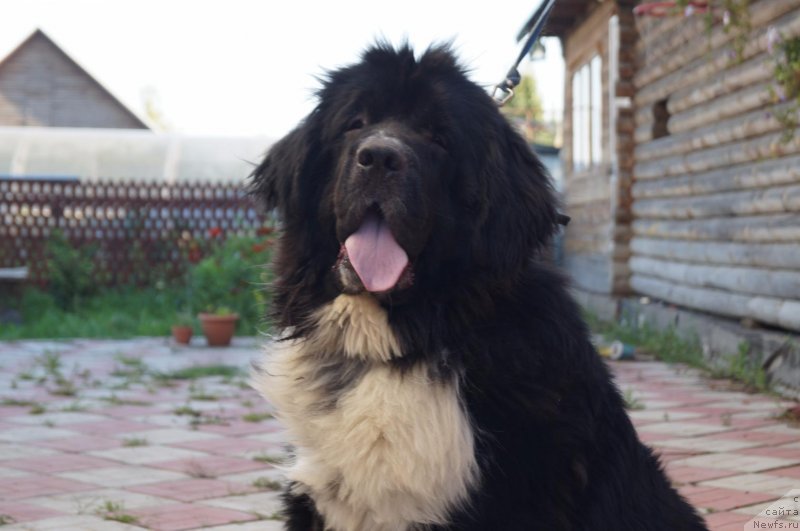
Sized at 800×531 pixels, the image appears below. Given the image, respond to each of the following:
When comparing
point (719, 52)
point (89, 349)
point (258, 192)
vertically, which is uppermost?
point (719, 52)

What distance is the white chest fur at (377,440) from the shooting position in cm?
259

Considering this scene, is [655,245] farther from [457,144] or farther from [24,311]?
[457,144]

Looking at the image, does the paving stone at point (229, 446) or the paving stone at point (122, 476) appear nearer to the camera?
the paving stone at point (122, 476)

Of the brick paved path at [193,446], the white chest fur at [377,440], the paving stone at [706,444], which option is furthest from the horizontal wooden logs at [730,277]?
the white chest fur at [377,440]

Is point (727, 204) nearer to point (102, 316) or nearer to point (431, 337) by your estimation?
point (431, 337)

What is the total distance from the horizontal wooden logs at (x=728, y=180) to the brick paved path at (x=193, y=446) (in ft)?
5.00

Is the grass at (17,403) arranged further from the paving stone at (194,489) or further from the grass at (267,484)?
the grass at (267,484)

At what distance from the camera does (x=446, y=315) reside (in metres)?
2.80

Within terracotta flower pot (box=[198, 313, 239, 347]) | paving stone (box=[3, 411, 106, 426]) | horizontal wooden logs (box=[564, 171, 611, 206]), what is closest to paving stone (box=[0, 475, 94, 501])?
paving stone (box=[3, 411, 106, 426])

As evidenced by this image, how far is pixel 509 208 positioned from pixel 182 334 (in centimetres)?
809

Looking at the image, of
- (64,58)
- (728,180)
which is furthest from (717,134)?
(64,58)

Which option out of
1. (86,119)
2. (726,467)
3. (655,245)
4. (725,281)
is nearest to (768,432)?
(726,467)

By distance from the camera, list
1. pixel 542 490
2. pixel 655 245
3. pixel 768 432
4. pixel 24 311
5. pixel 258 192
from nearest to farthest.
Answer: pixel 542 490
pixel 258 192
pixel 768 432
pixel 655 245
pixel 24 311

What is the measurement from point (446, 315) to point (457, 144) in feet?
1.59
